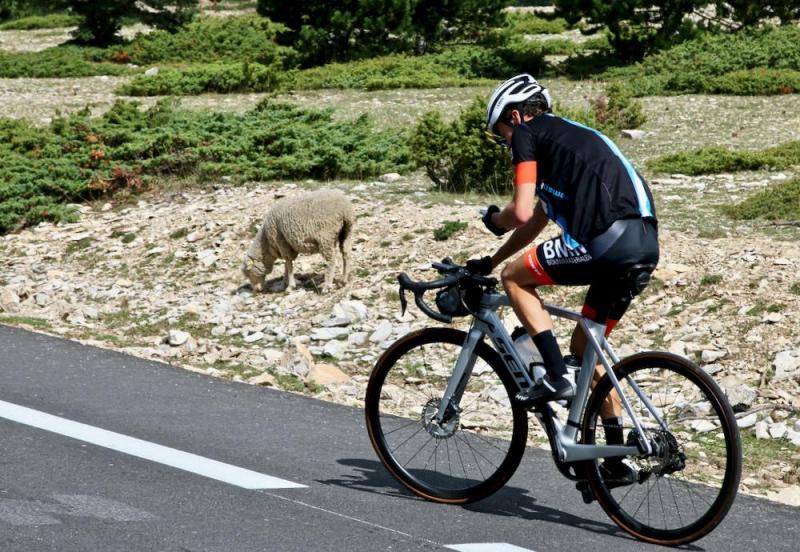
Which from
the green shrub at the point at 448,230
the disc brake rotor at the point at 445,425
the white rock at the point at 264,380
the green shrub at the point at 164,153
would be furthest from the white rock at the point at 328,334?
the green shrub at the point at 164,153

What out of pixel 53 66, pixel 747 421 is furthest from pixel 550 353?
pixel 53 66

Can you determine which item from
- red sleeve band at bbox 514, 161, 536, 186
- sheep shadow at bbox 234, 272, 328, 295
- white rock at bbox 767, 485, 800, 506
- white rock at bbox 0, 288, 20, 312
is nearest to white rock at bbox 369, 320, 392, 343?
sheep shadow at bbox 234, 272, 328, 295

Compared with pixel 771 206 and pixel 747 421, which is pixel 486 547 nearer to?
pixel 747 421

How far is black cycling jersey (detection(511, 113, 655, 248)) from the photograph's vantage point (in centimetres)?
530

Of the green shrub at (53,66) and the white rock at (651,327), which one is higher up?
the white rock at (651,327)

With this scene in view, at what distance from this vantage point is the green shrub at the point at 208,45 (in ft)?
115

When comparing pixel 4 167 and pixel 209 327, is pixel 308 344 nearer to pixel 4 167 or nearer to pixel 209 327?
pixel 209 327

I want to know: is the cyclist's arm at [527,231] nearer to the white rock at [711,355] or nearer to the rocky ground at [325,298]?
the rocky ground at [325,298]

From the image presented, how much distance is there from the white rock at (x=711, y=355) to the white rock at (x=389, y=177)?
698 centimetres

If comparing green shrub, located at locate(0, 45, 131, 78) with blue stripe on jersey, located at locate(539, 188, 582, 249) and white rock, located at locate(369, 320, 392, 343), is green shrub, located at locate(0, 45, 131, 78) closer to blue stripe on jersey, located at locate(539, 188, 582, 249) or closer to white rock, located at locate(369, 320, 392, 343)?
white rock, located at locate(369, 320, 392, 343)

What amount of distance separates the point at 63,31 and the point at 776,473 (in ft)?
138

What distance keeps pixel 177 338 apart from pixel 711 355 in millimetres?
4403

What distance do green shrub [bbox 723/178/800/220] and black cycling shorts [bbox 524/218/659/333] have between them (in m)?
7.36

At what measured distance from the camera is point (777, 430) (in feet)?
26.0
